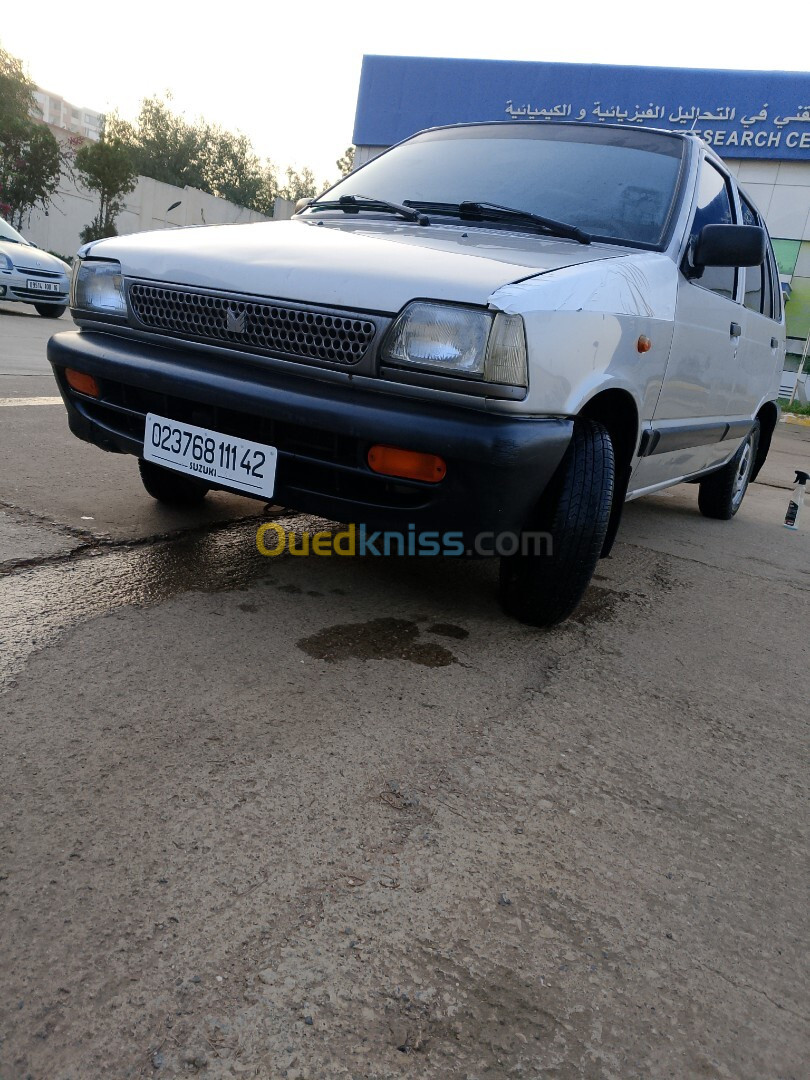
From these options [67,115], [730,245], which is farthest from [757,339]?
[67,115]

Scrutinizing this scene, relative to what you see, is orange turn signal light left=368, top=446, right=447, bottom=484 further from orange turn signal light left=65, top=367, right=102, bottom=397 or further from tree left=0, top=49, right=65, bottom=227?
tree left=0, top=49, right=65, bottom=227

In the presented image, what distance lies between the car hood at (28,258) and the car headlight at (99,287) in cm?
920

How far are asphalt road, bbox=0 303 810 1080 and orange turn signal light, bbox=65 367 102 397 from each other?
1.64 feet

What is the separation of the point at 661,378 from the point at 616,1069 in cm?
232

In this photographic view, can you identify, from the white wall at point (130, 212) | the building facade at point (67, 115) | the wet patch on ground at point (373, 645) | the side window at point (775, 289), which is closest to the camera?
the wet patch on ground at point (373, 645)

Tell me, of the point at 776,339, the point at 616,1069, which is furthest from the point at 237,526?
the point at 776,339

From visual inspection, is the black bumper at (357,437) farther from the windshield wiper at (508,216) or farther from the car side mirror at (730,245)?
the car side mirror at (730,245)

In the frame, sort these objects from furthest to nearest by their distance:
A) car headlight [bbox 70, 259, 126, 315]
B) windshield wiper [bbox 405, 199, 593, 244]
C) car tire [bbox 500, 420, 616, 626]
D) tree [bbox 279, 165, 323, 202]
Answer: tree [bbox 279, 165, 323, 202], windshield wiper [bbox 405, 199, 593, 244], car headlight [bbox 70, 259, 126, 315], car tire [bbox 500, 420, 616, 626]

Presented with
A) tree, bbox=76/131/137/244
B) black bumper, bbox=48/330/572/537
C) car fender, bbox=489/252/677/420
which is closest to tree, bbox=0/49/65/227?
tree, bbox=76/131/137/244

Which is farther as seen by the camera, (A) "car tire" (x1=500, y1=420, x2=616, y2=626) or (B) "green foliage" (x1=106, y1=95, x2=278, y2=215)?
(B) "green foliage" (x1=106, y1=95, x2=278, y2=215)

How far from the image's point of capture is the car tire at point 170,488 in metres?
3.46

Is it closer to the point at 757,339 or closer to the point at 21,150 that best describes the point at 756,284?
the point at 757,339

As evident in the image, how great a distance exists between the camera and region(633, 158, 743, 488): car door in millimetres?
3184

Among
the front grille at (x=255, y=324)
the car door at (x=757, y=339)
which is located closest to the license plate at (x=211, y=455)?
the front grille at (x=255, y=324)
